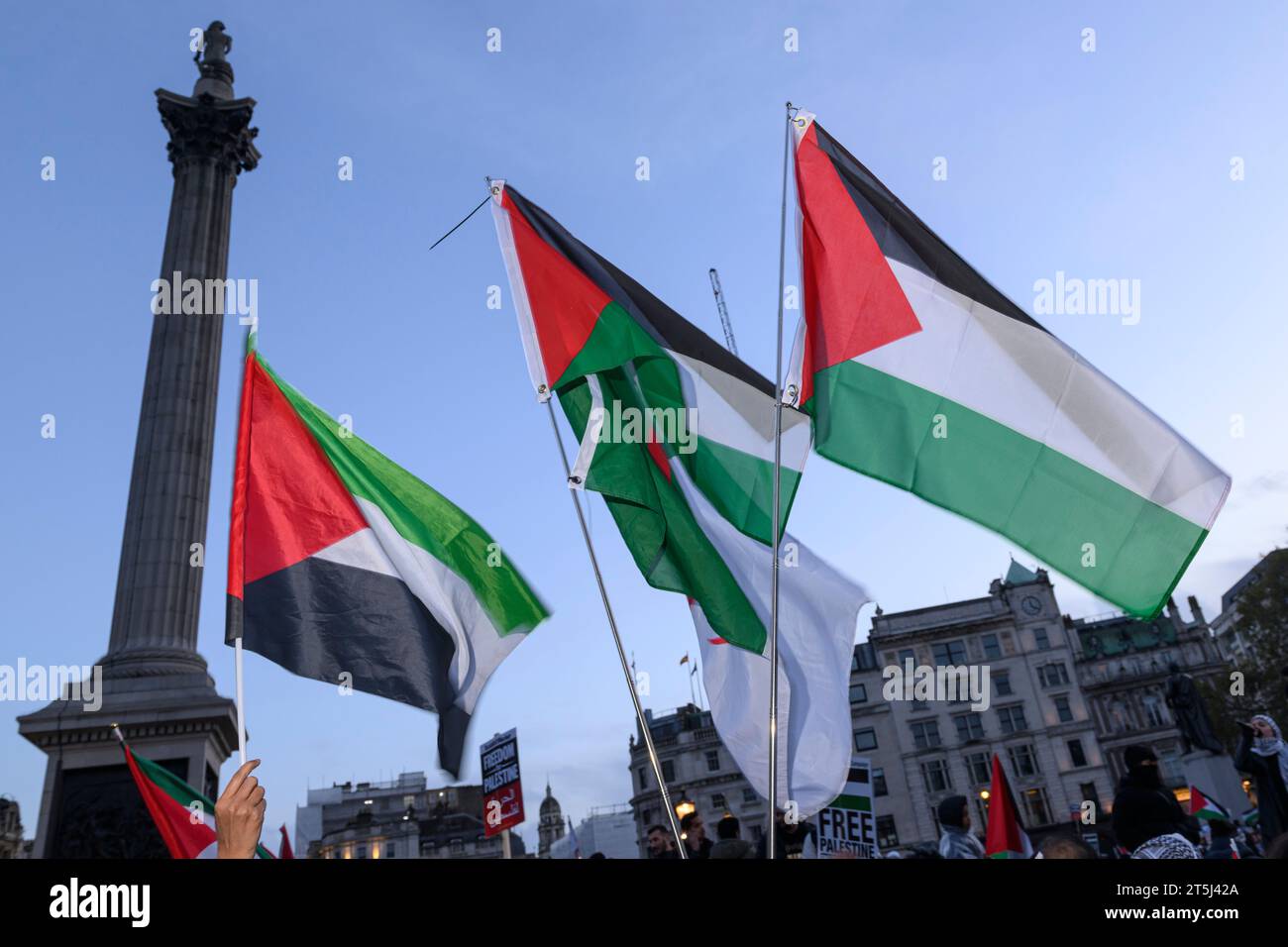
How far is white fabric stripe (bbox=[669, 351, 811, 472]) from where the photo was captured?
28.3 ft

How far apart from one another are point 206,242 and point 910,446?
26538mm

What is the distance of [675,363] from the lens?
28.7 ft

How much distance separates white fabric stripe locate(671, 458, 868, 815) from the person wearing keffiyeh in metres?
4.49

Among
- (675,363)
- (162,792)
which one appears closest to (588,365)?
(675,363)

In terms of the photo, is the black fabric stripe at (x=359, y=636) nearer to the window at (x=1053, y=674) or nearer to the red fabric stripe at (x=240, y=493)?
the red fabric stripe at (x=240, y=493)

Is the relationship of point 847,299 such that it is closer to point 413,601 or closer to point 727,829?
point 413,601

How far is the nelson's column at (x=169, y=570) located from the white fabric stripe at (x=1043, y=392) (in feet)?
60.3

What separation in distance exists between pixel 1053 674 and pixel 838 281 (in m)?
76.7

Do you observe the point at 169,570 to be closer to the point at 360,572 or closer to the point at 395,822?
the point at 360,572

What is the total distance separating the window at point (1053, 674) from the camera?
7703 centimetres

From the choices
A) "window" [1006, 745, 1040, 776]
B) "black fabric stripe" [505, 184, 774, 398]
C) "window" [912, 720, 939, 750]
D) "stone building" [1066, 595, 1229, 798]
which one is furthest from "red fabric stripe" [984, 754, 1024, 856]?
"stone building" [1066, 595, 1229, 798]

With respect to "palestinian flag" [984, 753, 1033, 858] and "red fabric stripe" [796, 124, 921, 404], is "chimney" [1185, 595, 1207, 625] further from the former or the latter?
"red fabric stripe" [796, 124, 921, 404]

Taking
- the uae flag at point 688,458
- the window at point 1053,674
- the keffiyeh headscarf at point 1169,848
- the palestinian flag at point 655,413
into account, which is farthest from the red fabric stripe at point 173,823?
the window at point 1053,674

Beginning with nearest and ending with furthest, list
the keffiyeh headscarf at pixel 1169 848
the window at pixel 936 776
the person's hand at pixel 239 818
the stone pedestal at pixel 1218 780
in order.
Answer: the person's hand at pixel 239 818 → the keffiyeh headscarf at pixel 1169 848 → the stone pedestal at pixel 1218 780 → the window at pixel 936 776
